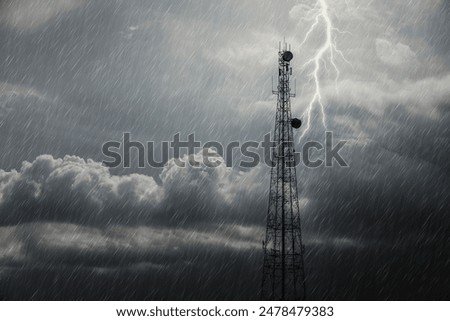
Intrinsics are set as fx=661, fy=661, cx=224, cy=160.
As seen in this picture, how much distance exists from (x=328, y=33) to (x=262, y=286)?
17944mm

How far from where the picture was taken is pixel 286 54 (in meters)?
43.5

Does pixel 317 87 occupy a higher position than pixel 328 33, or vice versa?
pixel 328 33

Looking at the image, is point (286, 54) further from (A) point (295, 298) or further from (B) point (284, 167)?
(A) point (295, 298)

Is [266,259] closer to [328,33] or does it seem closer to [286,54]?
[286,54]

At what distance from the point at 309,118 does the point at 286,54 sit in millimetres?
4659

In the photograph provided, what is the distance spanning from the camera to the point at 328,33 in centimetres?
4578
